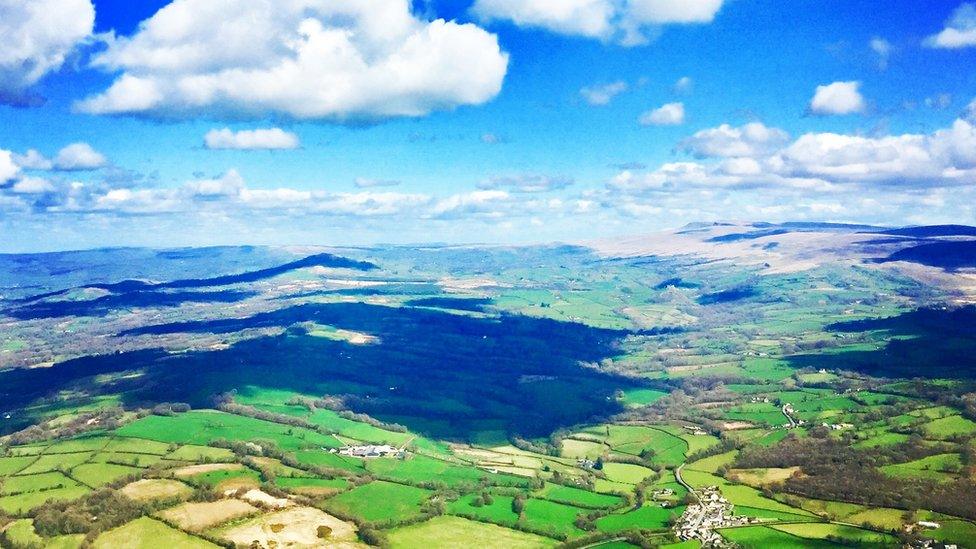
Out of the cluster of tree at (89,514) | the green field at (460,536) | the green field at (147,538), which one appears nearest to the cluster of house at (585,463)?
the green field at (460,536)

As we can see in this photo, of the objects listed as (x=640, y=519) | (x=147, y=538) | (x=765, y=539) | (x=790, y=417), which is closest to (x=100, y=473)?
(x=147, y=538)

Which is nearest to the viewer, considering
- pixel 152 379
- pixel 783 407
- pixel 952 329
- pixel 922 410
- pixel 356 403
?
pixel 922 410

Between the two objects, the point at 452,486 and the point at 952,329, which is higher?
the point at 952,329

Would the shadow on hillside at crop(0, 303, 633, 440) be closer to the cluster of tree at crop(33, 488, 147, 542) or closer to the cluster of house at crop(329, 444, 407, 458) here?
the cluster of house at crop(329, 444, 407, 458)

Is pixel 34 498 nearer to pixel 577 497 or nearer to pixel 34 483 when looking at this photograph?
pixel 34 483

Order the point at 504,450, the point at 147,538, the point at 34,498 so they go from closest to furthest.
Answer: the point at 147,538 < the point at 34,498 < the point at 504,450

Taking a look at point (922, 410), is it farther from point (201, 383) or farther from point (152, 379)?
point (152, 379)

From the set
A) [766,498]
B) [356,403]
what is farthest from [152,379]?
[766,498]
